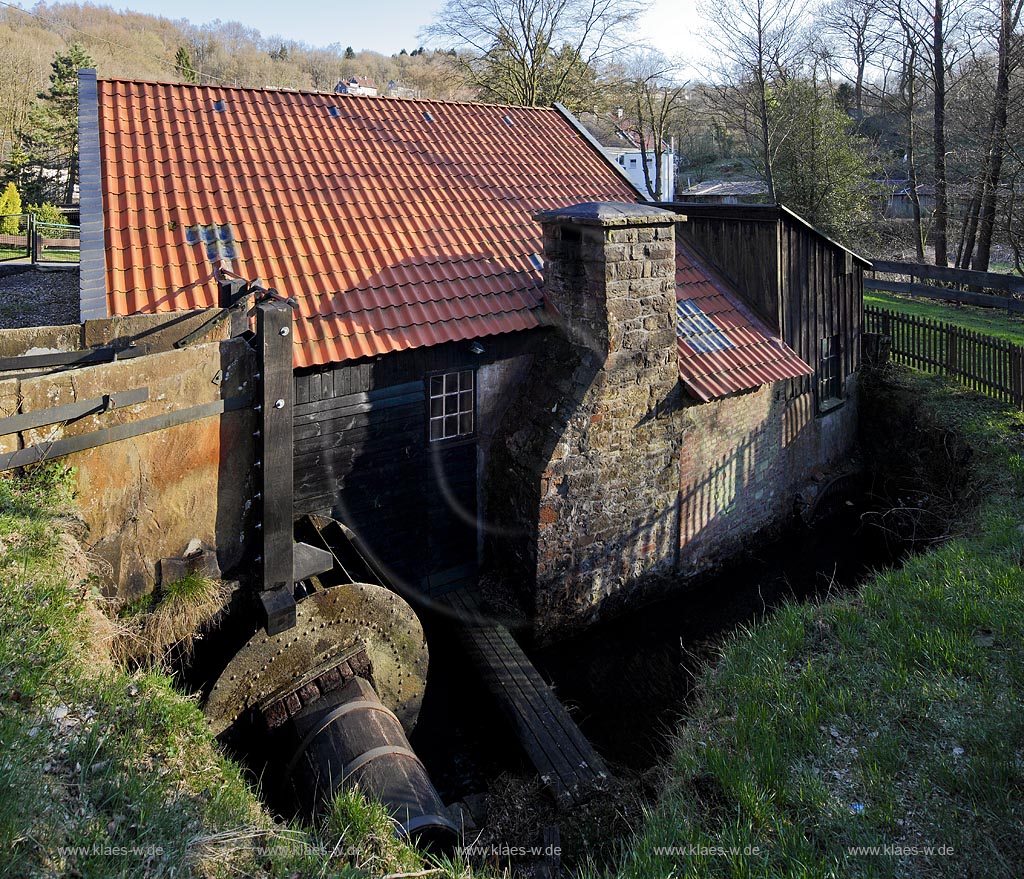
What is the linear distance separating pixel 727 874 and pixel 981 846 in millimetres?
1473

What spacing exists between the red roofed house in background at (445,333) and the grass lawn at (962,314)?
924 centimetres

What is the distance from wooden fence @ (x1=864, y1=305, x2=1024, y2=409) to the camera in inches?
479

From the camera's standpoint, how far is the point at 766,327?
11453mm

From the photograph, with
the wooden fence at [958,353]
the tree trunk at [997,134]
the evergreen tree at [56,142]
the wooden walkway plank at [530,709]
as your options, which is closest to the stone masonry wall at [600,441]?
the wooden walkway plank at [530,709]

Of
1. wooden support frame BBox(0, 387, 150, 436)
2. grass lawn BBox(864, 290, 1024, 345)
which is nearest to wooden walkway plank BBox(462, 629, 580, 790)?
wooden support frame BBox(0, 387, 150, 436)

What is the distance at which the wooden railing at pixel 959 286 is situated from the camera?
18.7 meters

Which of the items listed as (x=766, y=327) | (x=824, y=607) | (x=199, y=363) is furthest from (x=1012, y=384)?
(x=199, y=363)

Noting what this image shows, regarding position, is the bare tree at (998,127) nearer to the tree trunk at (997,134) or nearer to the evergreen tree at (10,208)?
the tree trunk at (997,134)

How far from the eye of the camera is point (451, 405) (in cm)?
930

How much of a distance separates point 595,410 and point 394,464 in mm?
2456

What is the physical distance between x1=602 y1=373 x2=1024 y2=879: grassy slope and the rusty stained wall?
13.0 ft

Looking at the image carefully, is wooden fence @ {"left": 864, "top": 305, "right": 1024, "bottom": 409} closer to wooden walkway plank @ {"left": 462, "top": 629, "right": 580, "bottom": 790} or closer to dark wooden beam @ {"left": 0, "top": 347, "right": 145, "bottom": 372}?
wooden walkway plank @ {"left": 462, "top": 629, "right": 580, "bottom": 790}

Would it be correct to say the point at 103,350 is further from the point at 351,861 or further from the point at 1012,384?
the point at 1012,384

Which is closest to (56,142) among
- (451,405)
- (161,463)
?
(451,405)
